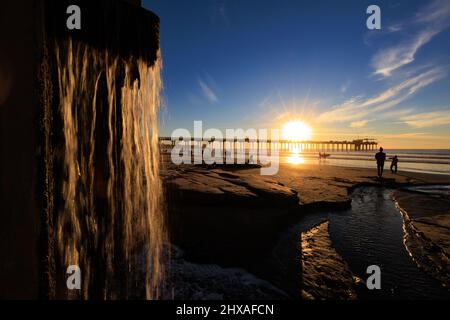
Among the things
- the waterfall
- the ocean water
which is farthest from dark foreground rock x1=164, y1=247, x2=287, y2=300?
the ocean water

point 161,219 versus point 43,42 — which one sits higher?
point 43,42

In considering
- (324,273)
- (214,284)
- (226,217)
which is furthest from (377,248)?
(214,284)

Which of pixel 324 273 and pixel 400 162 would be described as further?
pixel 400 162

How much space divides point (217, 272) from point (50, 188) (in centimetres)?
294

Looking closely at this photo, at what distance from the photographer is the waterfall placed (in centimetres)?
197

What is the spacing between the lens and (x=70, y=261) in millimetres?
2354

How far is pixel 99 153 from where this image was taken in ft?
8.08

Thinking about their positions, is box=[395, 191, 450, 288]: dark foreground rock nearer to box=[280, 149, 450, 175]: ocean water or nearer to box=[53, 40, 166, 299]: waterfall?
box=[53, 40, 166, 299]: waterfall

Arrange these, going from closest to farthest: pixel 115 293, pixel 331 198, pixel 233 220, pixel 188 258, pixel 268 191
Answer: pixel 115 293 < pixel 188 258 < pixel 233 220 < pixel 268 191 < pixel 331 198

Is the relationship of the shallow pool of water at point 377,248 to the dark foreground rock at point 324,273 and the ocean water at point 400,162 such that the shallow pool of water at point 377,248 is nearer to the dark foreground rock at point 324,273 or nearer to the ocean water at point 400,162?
the dark foreground rock at point 324,273

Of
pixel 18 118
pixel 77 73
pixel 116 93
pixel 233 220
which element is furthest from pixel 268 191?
pixel 18 118

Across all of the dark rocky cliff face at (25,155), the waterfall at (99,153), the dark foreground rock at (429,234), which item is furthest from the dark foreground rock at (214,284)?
the dark foreground rock at (429,234)

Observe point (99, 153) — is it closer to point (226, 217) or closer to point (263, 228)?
point (226, 217)
